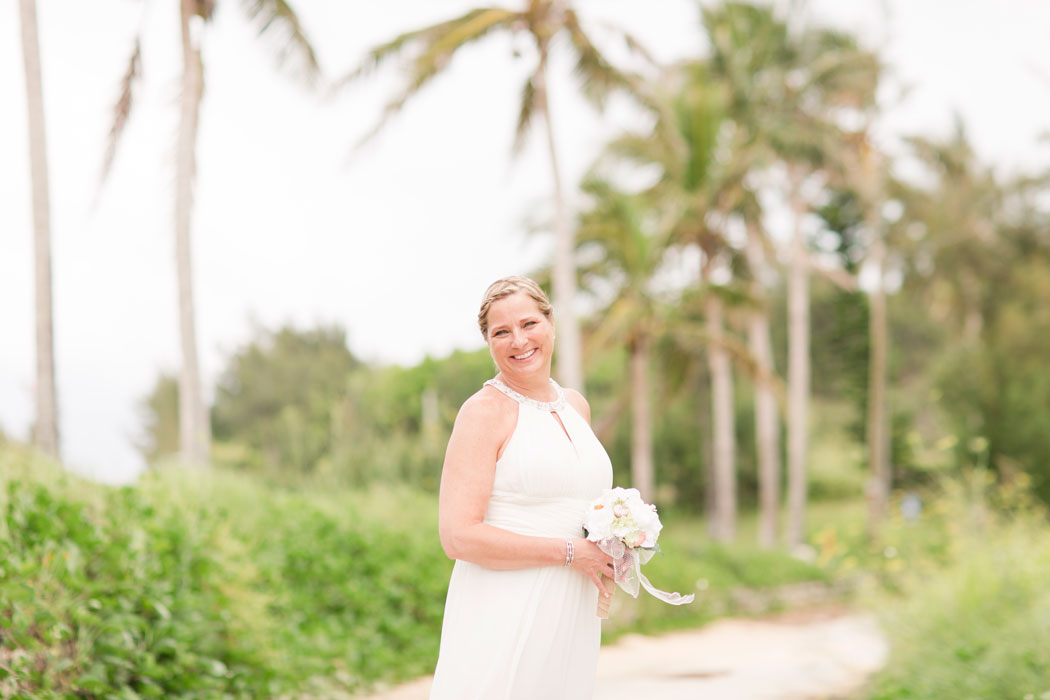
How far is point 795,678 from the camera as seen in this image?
8.19m

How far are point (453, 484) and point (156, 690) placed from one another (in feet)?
10.0

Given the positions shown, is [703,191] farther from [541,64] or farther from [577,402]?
[577,402]

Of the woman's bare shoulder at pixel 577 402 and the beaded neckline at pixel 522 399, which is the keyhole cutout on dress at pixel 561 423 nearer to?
the beaded neckline at pixel 522 399

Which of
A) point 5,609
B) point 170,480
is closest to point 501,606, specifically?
point 5,609

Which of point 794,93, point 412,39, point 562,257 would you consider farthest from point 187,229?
point 794,93

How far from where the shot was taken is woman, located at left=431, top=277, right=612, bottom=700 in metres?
2.41

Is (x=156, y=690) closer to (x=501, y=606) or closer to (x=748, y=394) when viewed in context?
(x=501, y=606)

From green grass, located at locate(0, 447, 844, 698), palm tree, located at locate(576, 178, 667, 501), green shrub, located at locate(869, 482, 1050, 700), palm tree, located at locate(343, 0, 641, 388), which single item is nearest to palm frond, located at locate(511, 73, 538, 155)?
palm tree, located at locate(343, 0, 641, 388)

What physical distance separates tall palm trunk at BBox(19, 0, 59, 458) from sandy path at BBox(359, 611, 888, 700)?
5.86 metres

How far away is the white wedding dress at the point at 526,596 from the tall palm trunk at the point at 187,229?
10020 mm

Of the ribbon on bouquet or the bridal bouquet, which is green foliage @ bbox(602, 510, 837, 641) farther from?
the bridal bouquet

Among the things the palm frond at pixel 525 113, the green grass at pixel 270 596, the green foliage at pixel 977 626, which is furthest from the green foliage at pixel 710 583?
the palm frond at pixel 525 113

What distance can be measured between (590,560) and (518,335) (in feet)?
2.13

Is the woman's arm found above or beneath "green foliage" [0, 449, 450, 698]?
above
